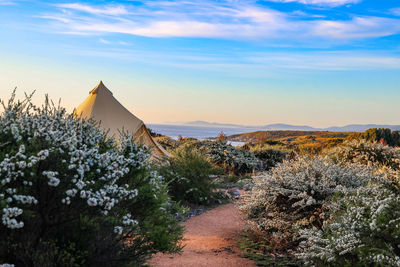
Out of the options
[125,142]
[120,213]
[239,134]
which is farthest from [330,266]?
[239,134]

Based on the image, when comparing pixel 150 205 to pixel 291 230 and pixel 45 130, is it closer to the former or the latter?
pixel 45 130

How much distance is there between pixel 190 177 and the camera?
10.0m

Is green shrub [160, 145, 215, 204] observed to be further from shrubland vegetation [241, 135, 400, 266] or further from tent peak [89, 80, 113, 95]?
tent peak [89, 80, 113, 95]

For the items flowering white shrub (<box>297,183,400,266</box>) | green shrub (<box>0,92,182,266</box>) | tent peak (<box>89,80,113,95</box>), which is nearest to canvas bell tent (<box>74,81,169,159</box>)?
tent peak (<box>89,80,113,95</box>)

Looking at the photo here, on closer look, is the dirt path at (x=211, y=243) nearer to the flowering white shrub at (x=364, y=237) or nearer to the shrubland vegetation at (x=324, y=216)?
the shrubland vegetation at (x=324, y=216)

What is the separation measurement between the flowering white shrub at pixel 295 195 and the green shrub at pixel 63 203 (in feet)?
8.98

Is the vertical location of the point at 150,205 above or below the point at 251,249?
above

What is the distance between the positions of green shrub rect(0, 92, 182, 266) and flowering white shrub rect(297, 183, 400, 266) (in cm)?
197

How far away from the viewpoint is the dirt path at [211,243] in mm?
5594

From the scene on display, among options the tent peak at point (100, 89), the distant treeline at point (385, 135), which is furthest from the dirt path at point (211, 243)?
the distant treeline at point (385, 135)

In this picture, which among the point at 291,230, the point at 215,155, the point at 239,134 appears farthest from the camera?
the point at 239,134

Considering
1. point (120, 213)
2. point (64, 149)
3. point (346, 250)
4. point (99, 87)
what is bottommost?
point (346, 250)

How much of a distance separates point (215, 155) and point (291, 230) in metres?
9.71

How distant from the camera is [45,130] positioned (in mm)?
3449
